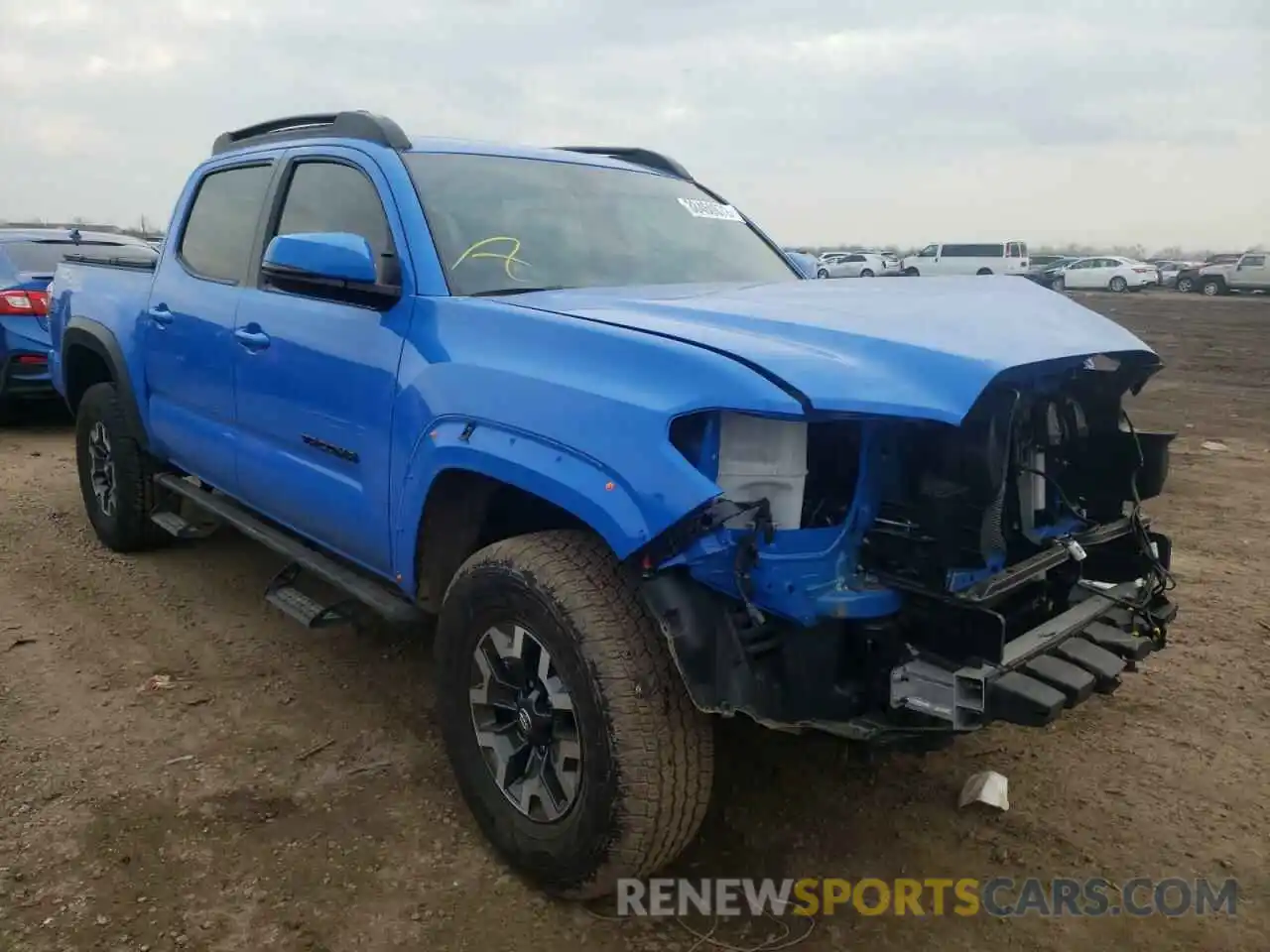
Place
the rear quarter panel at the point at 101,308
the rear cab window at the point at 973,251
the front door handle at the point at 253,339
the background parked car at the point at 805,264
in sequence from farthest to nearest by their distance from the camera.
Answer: the rear cab window at the point at 973,251 → the rear quarter panel at the point at 101,308 → the background parked car at the point at 805,264 → the front door handle at the point at 253,339

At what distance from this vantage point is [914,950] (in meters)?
2.54

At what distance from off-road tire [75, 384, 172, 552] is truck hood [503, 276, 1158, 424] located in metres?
3.04

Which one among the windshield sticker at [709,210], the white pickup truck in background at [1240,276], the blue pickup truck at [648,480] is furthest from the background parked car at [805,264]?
the white pickup truck in background at [1240,276]

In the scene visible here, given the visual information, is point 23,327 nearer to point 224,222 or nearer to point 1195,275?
point 224,222

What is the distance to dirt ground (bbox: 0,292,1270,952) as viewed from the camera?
261 centimetres

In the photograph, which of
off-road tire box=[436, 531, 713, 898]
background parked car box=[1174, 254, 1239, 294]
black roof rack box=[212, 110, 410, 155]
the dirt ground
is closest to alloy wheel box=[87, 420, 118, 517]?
the dirt ground

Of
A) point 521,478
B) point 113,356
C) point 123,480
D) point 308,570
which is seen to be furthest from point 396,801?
point 113,356

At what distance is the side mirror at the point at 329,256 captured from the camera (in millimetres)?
2986

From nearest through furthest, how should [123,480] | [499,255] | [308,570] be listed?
[499,255] < [308,570] < [123,480]

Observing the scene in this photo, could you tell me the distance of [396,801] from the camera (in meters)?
3.15

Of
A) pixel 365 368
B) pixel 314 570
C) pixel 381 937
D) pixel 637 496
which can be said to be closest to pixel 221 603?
pixel 314 570

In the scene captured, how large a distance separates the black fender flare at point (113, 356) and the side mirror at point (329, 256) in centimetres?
230

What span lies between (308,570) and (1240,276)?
39.6 meters

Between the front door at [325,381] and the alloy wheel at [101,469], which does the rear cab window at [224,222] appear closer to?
the front door at [325,381]
